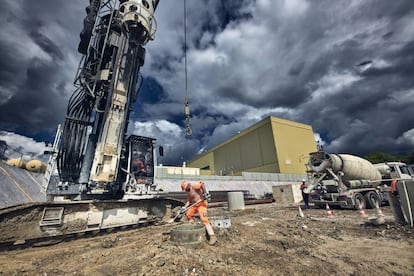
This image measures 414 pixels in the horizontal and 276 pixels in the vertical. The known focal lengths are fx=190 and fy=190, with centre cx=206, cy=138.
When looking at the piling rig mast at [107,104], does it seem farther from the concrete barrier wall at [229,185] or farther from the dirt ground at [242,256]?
the concrete barrier wall at [229,185]

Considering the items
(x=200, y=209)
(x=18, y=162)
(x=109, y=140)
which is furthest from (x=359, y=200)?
(x=18, y=162)

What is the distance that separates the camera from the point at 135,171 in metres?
7.07

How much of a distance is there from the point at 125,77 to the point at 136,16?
2.26 meters

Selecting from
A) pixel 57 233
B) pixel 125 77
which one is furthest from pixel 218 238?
pixel 125 77

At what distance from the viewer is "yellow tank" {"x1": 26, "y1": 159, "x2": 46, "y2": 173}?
1538cm

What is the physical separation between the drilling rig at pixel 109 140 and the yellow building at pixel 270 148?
26.1 m

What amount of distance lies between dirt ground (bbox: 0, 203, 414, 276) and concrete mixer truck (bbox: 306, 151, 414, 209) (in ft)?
17.0

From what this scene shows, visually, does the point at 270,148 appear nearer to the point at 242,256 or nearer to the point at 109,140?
the point at 109,140

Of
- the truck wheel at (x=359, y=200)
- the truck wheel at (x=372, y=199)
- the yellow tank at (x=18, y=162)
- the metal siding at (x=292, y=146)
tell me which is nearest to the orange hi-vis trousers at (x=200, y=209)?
the truck wheel at (x=359, y=200)

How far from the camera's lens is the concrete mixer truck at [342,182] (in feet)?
31.0

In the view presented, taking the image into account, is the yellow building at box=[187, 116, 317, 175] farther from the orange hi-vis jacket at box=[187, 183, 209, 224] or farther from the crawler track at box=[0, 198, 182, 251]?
the orange hi-vis jacket at box=[187, 183, 209, 224]

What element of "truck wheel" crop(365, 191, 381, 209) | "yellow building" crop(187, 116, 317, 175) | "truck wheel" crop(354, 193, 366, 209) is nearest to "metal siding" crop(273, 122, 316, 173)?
"yellow building" crop(187, 116, 317, 175)

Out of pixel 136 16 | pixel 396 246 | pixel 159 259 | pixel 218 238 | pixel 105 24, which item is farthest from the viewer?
pixel 105 24

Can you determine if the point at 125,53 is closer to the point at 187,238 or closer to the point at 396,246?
the point at 187,238
